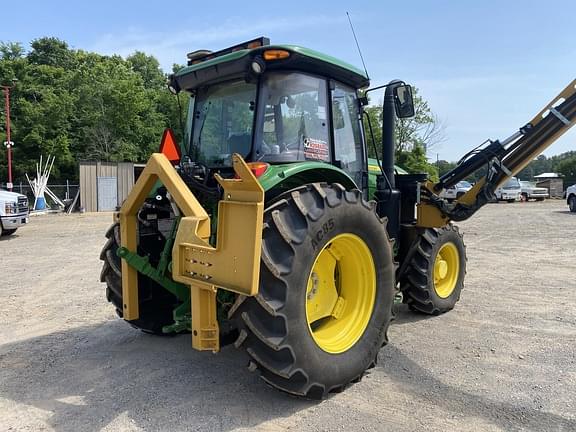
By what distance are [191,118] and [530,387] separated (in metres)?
3.64

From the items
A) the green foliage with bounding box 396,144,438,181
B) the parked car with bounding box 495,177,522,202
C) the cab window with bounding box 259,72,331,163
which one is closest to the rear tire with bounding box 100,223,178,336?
the cab window with bounding box 259,72,331,163

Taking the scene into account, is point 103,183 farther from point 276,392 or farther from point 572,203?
point 276,392

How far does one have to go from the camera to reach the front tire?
9.93ft

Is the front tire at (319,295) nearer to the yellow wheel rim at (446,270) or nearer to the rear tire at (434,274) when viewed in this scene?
the rear tire at (434,274)

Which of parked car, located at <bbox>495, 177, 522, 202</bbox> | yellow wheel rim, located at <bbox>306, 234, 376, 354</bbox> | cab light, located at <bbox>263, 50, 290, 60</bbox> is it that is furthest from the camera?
parked car, located at <bbox>495, 177, 522, 202</bbox>

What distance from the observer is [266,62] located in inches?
142

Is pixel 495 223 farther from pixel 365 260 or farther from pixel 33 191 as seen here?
pixel 33 191

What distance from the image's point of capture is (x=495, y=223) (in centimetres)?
1639

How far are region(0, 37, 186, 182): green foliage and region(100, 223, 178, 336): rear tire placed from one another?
88.5 ft

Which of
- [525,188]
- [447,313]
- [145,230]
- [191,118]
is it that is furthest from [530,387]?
[525,188]

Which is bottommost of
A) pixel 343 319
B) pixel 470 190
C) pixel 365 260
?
pixel 343 319

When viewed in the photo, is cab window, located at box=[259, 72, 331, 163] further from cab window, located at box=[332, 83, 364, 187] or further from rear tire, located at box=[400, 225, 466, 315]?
rear tire, located at box=[400, 225, 466, 315]

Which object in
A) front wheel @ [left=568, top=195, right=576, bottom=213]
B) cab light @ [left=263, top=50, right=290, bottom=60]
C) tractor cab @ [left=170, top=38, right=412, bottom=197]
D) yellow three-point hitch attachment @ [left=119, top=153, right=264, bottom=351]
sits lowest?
front wheel @ [left=568, top=195, right=576, bottom=213]

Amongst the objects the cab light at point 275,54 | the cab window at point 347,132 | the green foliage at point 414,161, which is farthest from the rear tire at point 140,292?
the green foliage at point 414,161
